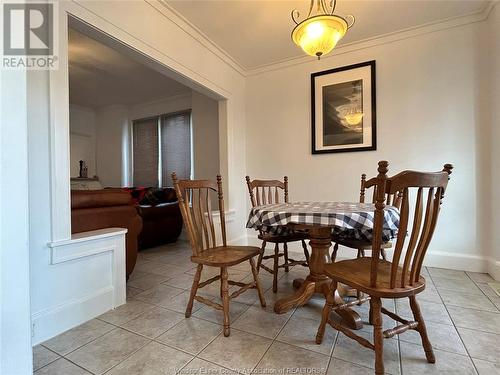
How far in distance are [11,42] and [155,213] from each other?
2819 mm

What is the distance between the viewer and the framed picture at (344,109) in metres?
2.88

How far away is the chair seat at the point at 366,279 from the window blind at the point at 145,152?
14.4ft

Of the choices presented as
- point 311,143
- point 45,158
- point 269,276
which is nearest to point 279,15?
point 311,143

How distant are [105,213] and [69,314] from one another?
70 centimetres

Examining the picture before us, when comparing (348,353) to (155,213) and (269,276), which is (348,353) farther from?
(155,213)

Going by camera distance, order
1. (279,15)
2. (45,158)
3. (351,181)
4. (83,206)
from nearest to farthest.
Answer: (45,158), (83,206), (279,15), (351,181)

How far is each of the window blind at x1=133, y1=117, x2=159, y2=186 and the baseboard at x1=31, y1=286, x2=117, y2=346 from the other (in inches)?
137

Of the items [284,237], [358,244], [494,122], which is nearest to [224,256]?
[284,237]

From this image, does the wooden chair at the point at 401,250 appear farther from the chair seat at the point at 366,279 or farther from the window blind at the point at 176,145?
the window blind at the point at 176,145

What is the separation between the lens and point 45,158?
1455 mm

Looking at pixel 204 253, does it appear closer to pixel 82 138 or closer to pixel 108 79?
pixel 108 79

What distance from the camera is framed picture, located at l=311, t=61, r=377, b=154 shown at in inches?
113

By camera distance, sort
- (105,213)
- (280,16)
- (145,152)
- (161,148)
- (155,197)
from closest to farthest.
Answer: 1. (105,213)
2. (280,16)
3. (155,197)
4. (161,148)
5. (145,152)

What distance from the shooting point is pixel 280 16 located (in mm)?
2416
